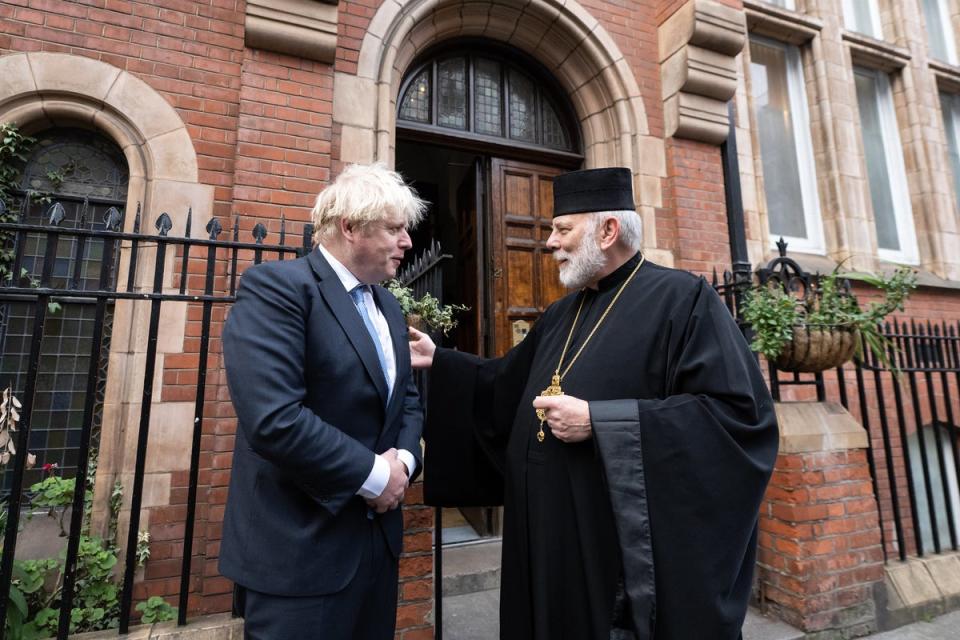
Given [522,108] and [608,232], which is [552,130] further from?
[608,232]

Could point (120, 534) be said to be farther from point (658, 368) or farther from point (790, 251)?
point (790, 251)

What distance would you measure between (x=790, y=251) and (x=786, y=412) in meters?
3.77

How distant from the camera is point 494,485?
2.40 meters

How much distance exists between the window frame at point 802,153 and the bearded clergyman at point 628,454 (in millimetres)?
5204

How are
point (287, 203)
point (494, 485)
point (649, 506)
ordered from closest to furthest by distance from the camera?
point (649, 506) → point (494, 485) → point (287, 203)

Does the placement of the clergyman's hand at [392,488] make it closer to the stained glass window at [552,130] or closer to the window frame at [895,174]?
the stained glass window at [552,130]

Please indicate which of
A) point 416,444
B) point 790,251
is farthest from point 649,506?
point 790,251

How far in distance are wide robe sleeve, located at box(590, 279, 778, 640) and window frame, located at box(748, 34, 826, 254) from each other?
543 centimetres

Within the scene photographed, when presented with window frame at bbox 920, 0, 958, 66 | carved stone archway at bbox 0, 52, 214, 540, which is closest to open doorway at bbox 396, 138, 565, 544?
carved stone archway at bbox 0, 52, 214, 540

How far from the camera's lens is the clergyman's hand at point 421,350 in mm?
2412

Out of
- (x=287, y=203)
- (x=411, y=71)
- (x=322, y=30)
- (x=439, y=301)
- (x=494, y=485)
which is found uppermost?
(x=411, y=71)

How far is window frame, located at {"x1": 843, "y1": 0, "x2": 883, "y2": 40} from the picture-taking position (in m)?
7.29

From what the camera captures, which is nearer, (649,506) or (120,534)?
(649,506)

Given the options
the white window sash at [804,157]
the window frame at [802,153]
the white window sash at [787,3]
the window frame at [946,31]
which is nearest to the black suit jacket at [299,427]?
the window frame at [802,153]
